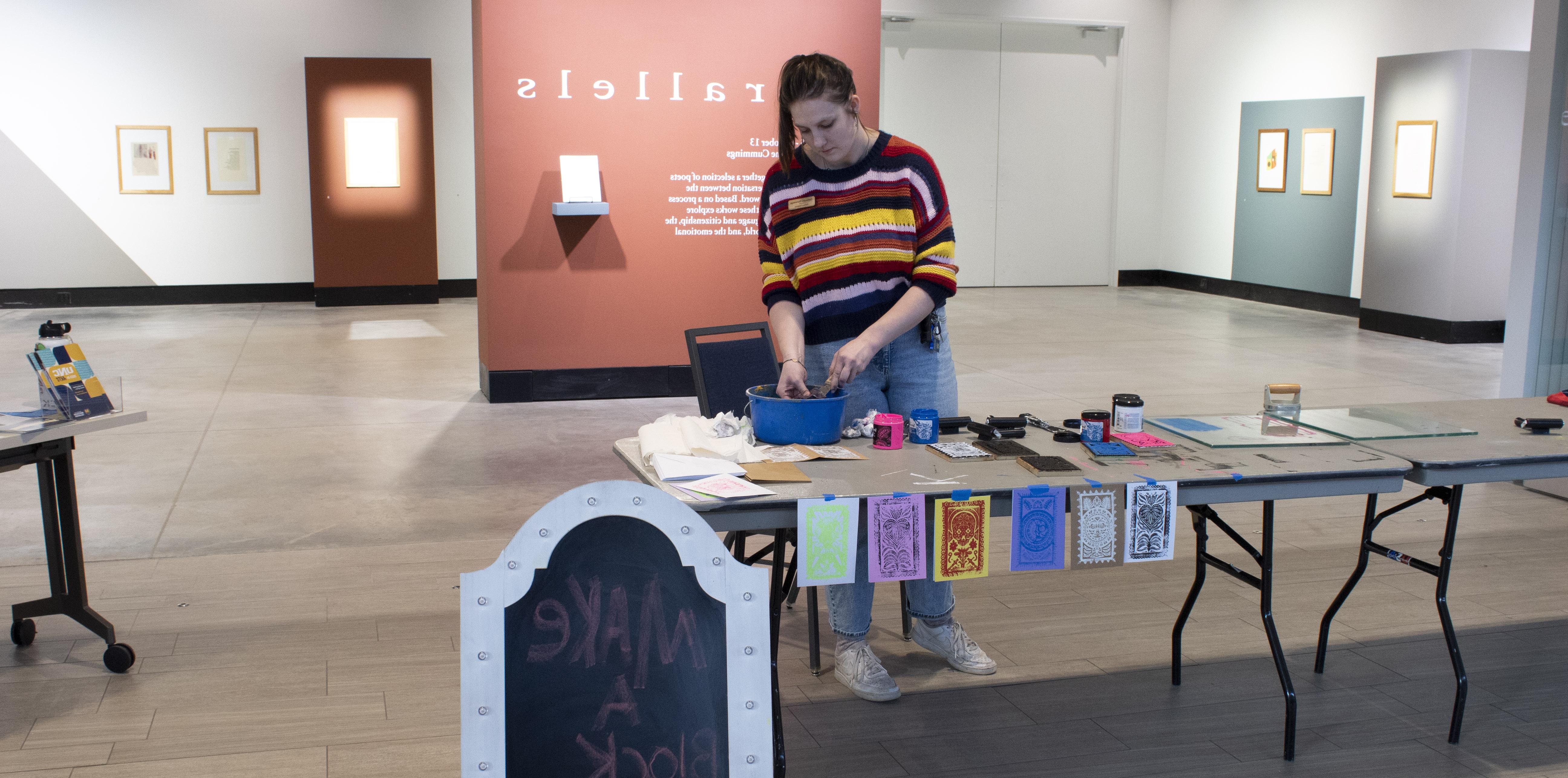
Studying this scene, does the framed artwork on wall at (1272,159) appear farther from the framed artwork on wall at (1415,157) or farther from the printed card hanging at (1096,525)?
the printed card hanging at (1096,525)

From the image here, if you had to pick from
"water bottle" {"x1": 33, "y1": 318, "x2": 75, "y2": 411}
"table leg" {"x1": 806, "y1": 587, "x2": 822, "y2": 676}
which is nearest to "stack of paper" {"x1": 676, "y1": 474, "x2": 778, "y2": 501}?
"table leg" {"x1": 806, "y1": 587, "x2": 822, "y2": 676}

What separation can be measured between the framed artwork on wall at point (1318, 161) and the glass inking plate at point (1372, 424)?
908 cm

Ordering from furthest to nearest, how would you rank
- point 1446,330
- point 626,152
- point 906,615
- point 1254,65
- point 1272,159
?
point 1254,65, point 1272,159, point 1446,330, point 626,152, point 906,615

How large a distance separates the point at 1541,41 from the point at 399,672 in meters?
5.14

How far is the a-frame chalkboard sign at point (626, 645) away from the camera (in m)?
1.54

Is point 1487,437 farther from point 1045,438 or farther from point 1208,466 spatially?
point 1045,438

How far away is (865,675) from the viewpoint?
9.87 ft

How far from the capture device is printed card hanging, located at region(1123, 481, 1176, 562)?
A: 2.38m

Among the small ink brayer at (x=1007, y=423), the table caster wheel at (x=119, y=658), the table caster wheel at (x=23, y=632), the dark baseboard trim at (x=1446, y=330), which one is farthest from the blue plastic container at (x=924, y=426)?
the dark baseboard trim at (x=1446, y=330)

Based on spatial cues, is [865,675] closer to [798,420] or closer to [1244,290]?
[798,420]

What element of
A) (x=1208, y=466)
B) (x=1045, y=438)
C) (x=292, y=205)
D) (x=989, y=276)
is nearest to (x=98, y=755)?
(x=1045, y=438)

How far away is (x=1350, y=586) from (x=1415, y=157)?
26.2 ft

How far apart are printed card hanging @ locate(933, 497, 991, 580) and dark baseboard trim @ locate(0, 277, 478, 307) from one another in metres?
10.1

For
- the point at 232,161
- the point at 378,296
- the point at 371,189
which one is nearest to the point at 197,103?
the point at 232,161
